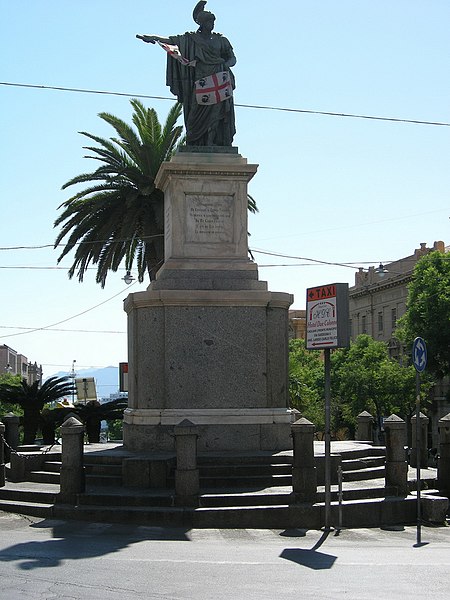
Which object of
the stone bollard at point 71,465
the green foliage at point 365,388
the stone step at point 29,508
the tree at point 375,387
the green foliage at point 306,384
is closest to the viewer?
the stone step at point 29,508

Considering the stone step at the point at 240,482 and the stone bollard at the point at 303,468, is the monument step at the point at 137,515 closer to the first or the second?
the stone step at the point at 240,482

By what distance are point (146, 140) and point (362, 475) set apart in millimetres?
21043

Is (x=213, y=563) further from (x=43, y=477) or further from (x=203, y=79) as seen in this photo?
(x=203, y=79)

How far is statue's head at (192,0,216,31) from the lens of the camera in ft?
61.6

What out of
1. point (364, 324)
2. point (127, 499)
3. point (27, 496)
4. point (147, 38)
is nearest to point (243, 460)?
point (127, 499)

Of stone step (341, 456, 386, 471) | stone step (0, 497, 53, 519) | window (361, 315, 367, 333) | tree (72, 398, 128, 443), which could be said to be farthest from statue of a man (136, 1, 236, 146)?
window (361, 315, 367, 333)

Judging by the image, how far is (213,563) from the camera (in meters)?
10.2

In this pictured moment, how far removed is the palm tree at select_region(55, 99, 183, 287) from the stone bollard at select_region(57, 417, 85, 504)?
1870cm

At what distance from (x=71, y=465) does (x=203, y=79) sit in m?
8.12

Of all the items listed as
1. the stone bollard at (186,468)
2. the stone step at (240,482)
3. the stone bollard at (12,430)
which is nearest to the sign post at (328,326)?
the stone step at (240,482)

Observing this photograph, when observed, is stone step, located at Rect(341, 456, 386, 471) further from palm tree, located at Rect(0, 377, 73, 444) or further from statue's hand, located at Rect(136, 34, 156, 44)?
palm tree, located at Rect(0, 377, 73, 444)

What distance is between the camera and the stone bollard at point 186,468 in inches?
531

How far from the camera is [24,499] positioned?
14.7 meters

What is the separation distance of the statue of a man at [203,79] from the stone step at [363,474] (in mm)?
6736
